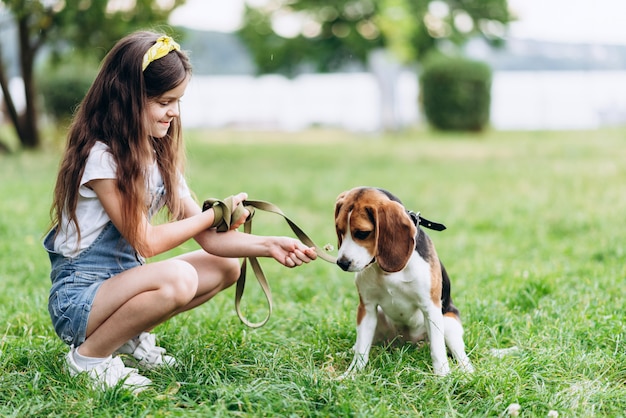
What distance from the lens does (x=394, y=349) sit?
379 centimetres

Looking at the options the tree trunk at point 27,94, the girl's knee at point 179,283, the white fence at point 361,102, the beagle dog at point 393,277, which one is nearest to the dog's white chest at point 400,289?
the beagle dog at point 393,277

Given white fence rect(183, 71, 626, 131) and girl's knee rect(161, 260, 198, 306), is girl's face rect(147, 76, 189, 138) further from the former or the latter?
white fence rect(183, 71, 626, 131)

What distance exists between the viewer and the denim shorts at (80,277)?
3404 mm

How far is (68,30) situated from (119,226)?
42.7 ft

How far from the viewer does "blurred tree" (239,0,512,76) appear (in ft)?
76.4

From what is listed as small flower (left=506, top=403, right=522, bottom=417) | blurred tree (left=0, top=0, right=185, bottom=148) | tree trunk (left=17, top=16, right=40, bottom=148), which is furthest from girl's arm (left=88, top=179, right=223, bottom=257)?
tree trunk (left=17, top=16, right=40, bottom=148)

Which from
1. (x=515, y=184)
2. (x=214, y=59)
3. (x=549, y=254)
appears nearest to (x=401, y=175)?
(x=515, y=184)

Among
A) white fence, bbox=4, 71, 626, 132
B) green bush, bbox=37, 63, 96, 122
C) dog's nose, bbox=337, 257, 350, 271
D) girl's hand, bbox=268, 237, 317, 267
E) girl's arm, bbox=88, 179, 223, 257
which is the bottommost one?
white fence, bbox=4, 71, 626, 132

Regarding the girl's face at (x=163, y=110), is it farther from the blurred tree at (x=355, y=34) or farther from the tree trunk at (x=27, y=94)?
the blurred tree at (x=355, y=34)

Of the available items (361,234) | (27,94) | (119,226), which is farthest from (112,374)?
(27,94)

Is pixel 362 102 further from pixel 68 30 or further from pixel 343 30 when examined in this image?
pixel 68 30

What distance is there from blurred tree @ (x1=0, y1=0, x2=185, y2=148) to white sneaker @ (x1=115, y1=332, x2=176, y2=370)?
11.6m

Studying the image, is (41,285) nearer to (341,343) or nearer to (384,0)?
(341,343)

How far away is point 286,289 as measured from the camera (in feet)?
17.7
